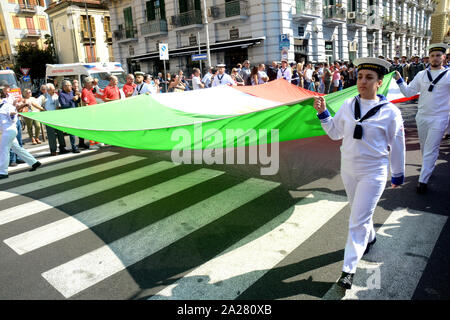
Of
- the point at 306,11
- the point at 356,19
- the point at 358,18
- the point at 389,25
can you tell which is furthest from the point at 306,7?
the point at 389,25

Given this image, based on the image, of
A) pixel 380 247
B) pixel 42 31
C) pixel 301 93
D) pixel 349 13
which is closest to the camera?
pixel 380 247

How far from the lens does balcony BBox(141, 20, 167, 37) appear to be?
27.4 m

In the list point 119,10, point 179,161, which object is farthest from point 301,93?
point 119,10

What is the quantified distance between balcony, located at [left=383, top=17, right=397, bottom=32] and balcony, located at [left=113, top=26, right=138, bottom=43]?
2548 centimetres

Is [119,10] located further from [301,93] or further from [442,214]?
[442,214]

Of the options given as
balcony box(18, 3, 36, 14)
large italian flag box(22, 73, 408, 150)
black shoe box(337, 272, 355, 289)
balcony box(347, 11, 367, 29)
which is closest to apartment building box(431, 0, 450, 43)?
balcony box(347, 11, 367, 29)

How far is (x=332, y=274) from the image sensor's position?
322 centimetres

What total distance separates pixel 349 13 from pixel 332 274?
95.1 ft

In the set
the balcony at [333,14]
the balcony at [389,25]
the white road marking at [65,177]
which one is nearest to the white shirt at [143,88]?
the white road marking at [65,177]

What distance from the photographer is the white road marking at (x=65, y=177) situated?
6355mm

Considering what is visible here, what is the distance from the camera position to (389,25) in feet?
117

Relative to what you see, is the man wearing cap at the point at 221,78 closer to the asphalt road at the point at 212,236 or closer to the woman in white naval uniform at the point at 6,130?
the asphalt road at the point at 212,236

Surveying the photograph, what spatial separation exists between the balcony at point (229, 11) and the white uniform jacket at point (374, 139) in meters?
21.2

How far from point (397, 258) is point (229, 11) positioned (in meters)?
22.6
